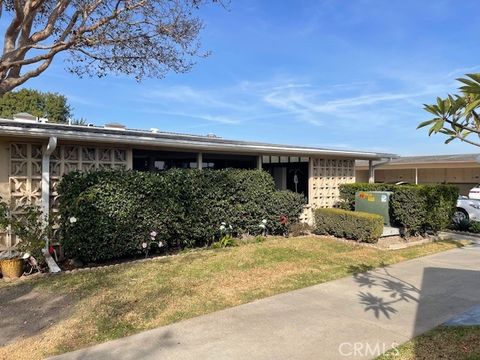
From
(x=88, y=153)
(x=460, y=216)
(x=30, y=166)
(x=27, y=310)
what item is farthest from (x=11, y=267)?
(x=460, y=216)

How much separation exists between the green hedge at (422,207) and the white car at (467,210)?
286 centimetres

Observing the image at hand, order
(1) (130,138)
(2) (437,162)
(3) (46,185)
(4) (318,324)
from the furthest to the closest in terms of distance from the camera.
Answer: (2) (437,162)
(1) (130,138)
(3) (46,185)
(4) (318,324)

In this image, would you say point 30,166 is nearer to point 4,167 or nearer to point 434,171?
point 4,167

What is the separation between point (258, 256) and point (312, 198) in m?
5.48

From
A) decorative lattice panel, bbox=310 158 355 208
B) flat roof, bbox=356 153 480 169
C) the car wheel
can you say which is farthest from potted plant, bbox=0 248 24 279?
flat roof, bbox=356 153 480 169

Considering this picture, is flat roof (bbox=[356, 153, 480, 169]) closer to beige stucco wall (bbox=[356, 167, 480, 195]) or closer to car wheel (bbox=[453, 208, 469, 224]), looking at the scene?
beige stucco wall (bbox=[356, 167, 480, 195])

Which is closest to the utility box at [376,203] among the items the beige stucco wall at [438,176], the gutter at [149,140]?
the gutter at [149,140]

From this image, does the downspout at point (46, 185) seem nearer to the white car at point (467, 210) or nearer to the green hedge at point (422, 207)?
the green hedge at point (422, 207)

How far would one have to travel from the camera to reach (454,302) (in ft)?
18.6

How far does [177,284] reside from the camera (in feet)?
20.9

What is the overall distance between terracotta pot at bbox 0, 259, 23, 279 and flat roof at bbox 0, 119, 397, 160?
2.20 meters

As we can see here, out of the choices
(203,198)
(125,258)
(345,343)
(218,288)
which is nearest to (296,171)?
(203,198)

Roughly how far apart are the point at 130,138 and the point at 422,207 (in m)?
7.93

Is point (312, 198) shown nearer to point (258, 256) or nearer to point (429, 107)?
point (258, 256)
